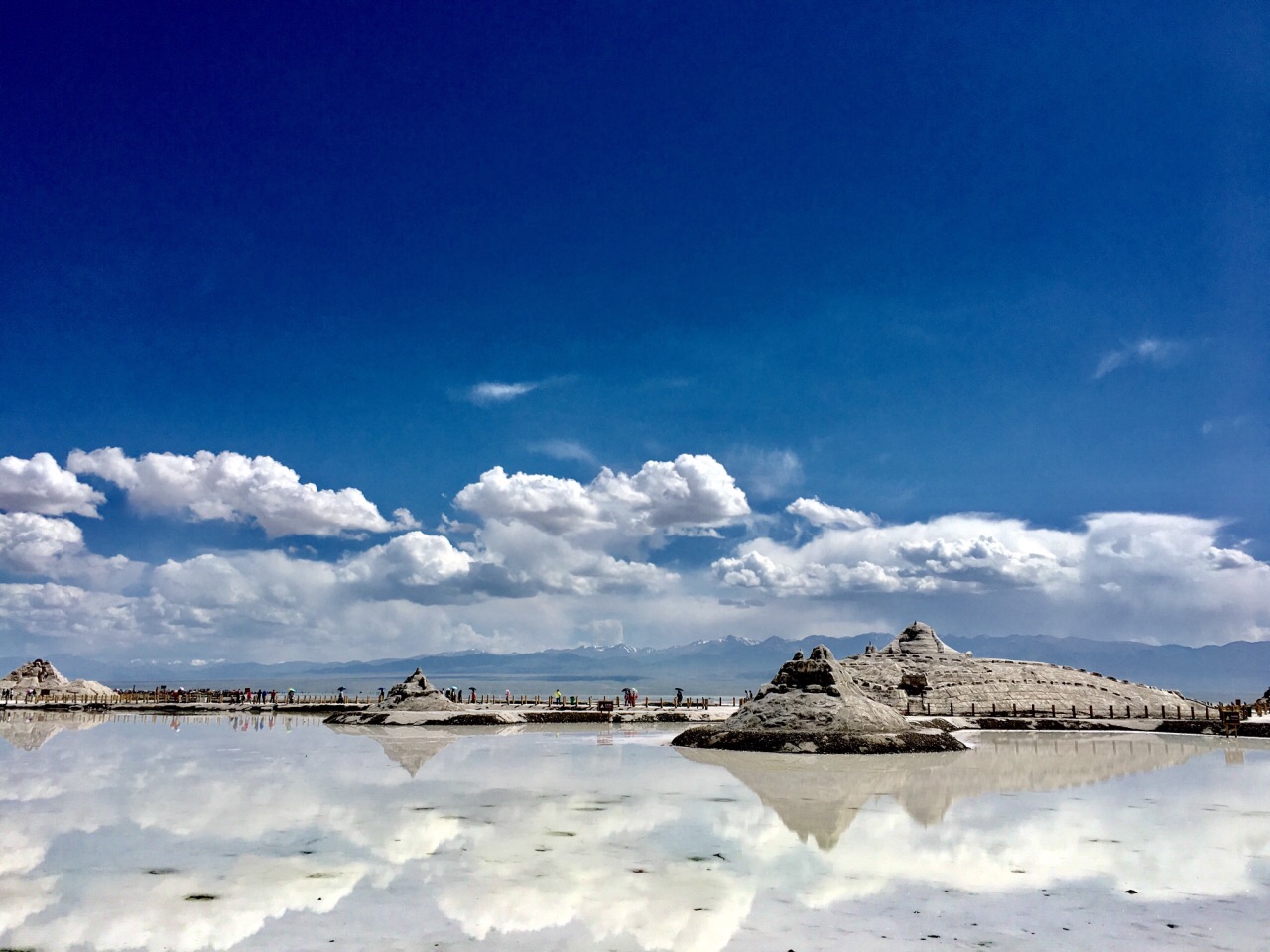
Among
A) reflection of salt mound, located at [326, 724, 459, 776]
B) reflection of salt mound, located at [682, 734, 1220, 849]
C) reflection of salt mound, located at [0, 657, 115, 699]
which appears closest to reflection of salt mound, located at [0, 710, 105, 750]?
reflection of salt mound, located at [0, 657, 115, 699]

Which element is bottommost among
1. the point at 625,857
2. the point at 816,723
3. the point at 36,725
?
the point at 36,725

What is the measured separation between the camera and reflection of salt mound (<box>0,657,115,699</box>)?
95.6 metres

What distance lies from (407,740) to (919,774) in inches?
1187

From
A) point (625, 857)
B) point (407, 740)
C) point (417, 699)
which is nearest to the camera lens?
point (625, 857)

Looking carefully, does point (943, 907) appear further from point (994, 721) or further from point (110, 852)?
point (994, 721)

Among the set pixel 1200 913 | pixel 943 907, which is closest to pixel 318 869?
pixel 943 907

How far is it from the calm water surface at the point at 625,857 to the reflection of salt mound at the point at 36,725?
Result: 1829 centimetres

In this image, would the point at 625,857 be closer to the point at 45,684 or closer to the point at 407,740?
the point at 407,740

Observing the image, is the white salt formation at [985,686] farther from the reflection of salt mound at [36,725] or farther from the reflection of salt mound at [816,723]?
the reflection of salt mound at [36,725]

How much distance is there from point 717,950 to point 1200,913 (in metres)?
8.35

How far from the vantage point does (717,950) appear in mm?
12070

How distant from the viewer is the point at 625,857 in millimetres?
17719

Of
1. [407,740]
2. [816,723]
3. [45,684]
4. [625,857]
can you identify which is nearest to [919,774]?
[816,723]

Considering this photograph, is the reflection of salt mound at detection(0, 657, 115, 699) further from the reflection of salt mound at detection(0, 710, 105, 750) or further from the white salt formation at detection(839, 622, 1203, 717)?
the white salt formation at detection(839, 622, 1203, 717)
